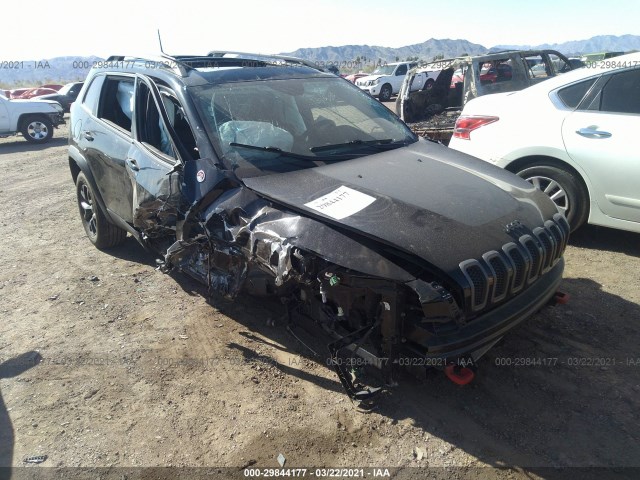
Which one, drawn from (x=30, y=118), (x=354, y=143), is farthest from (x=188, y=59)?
(x=30, y=118)

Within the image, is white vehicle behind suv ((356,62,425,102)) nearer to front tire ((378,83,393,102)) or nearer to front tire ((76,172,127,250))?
front tire ((378,83,393,102))

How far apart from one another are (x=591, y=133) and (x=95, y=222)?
4.98 meters

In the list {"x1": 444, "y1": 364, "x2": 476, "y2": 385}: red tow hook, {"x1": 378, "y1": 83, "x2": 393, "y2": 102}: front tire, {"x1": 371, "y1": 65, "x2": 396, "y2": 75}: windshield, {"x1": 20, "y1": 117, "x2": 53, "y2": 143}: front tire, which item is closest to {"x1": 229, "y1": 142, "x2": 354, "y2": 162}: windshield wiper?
{"x1": 444, "y1": 364, "x2": 476, "y2": 385}: red tow hook

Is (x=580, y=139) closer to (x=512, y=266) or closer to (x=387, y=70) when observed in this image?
(x=512, y=266)

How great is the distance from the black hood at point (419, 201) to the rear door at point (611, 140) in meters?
1.32

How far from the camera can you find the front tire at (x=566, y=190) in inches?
175

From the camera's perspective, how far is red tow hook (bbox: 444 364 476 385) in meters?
2.51

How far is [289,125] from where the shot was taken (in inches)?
139

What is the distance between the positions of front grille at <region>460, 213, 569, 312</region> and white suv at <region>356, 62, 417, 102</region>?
63.2ft

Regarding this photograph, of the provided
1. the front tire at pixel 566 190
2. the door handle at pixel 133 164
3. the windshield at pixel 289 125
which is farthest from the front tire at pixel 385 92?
the door handle at pixel 133 164

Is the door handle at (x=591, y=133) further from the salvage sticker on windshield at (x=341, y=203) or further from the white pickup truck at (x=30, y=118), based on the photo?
the white pickup truck at (x=30, y=118)

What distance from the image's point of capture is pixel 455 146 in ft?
17.1

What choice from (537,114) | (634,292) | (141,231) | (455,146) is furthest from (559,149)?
(141,231)

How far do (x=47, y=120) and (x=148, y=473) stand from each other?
1420 cm
